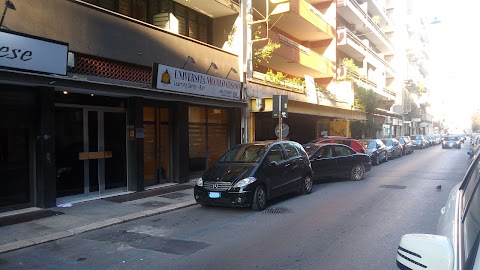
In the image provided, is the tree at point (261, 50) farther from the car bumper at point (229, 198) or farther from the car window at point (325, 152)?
the car bumper at point (229, 198)

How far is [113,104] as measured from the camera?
1188 centimetres

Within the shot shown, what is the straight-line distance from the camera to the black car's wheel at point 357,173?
1472 centimetres

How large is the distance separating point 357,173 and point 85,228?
1041 cm

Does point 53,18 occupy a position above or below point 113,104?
above

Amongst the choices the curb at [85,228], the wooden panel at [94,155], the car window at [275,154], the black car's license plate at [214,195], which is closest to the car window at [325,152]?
the car window at [275,154]

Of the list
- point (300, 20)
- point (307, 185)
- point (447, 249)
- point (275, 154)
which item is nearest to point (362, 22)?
point (300, 20)

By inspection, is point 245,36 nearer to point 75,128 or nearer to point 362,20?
point 75,128

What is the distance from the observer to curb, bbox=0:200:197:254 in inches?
259

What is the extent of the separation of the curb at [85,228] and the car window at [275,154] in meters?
2.29

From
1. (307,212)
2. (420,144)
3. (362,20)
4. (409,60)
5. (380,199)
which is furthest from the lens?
(409,60)

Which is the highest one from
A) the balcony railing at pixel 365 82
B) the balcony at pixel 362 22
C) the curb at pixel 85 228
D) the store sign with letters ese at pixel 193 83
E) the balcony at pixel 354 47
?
the balcony at pixel 362 22

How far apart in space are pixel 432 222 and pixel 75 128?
9.09 meters

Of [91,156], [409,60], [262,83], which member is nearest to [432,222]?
[91,156]

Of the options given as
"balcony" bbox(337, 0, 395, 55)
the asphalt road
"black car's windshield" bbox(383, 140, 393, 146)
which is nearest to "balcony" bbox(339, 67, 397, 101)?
"balcony" bbox(337, 0, 395, 55)
